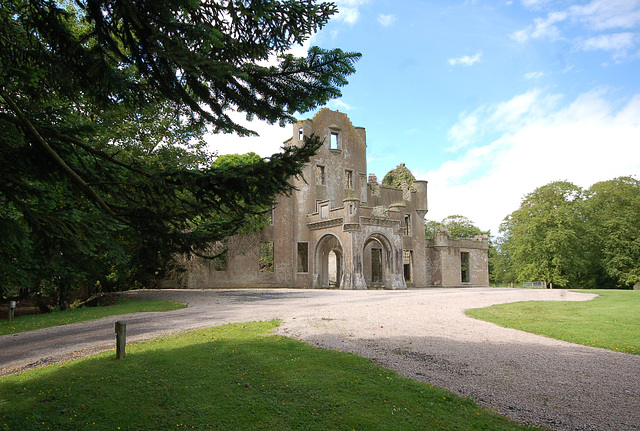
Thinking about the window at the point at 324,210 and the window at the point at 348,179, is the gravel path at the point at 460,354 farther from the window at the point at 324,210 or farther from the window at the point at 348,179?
A: the window at the point at 348,179

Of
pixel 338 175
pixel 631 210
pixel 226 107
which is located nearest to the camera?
pixel 226 107

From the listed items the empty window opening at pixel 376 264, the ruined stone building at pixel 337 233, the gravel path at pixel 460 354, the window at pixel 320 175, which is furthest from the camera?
the empty window opening at pixel 376 264

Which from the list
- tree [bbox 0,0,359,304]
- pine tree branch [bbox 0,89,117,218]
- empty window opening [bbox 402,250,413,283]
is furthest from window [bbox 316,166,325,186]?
pine tree branch [bbox 0,89,117,218]

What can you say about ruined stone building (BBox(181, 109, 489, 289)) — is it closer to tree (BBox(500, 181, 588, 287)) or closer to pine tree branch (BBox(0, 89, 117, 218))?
tree (BBox(500, 181, 588, 287))

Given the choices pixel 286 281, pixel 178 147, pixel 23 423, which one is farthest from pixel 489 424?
pixel 286 281

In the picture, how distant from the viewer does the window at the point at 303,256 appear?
34000mm

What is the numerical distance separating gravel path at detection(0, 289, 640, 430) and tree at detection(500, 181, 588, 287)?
35.2 m

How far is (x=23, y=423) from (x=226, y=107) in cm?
474

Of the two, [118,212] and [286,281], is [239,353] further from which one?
[286,281]

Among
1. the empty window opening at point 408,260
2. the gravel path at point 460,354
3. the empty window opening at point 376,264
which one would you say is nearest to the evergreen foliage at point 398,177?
the empty window opening at point 408,260

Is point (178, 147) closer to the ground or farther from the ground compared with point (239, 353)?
farther from the ground

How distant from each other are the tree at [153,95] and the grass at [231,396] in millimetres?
1957

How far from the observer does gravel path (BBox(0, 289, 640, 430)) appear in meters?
5.25

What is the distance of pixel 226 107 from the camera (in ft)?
19.0
